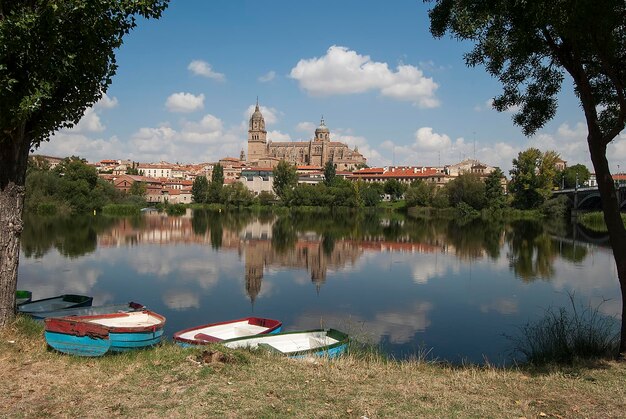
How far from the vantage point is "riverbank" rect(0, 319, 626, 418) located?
230 inches

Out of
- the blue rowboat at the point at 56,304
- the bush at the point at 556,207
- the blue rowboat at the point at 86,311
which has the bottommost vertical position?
the blue rowboat at the point at 56,304

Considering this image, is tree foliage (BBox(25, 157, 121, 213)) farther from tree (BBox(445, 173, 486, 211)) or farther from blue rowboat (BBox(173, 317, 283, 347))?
blue rowboat (BBox(173, 317, 283, 347))

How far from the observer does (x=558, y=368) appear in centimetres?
785

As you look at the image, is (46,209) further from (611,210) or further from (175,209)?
(611,210)

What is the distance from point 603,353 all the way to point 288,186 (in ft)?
297

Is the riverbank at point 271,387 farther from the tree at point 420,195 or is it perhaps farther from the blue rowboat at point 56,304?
the tree at point 420,195

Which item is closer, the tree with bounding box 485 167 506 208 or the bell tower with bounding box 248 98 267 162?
the tree with bounding box 485 167 506 208

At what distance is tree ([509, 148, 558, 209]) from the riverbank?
72.9 meters

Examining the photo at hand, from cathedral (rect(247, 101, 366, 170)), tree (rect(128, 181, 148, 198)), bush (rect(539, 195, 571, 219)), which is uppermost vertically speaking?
cathedral (rect(247, 101, 366, 170))

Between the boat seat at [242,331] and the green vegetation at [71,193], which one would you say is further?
the green vegetation at [71,193]

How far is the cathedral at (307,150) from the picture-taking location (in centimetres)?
16650

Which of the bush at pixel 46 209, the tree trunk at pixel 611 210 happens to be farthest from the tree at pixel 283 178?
the tree trunk at pixel 611 210

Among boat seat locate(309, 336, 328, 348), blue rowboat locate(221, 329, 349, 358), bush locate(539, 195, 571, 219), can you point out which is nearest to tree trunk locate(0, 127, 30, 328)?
blue rowboat locate(221, 329, 349, 358)

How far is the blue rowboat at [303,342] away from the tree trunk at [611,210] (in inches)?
191
